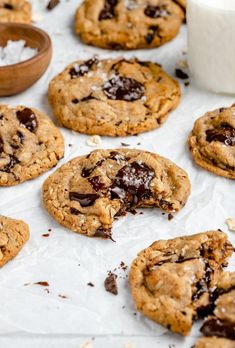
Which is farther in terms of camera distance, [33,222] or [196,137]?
[196,137]

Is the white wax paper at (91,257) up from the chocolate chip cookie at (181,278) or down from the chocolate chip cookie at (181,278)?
down

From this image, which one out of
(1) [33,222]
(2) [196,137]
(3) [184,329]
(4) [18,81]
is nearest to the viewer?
(3) [184,329]

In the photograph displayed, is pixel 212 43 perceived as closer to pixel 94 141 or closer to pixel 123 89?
pixel 123 89

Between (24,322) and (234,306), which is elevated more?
(234,306)

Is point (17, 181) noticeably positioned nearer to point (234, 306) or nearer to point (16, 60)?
point (16, 60)

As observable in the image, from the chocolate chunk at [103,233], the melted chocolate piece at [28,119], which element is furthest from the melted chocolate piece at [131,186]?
the melted chocolate piece at [28,119]

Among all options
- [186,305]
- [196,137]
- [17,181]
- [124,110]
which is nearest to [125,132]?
[124,110]

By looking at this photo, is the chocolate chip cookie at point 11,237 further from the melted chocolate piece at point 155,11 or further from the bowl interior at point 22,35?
the melted chocolate piece at point 155,11
